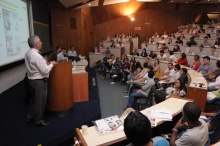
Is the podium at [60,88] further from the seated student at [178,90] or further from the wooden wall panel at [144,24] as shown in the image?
the wooden wall panel at [144,24]

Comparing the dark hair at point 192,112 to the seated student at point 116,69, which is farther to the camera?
the seated student at point 116,69

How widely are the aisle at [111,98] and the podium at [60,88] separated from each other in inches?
46.7

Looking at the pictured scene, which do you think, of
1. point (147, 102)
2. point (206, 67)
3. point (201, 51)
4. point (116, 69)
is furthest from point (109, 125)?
point (201, 51)

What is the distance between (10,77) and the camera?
4410mm

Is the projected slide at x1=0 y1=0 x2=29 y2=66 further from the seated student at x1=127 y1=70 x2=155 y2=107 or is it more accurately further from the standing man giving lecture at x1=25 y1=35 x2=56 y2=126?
the seated student at x1=127 y1=70 x2=155 y2=107

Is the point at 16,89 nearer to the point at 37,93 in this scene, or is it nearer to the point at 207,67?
the point at 37,93

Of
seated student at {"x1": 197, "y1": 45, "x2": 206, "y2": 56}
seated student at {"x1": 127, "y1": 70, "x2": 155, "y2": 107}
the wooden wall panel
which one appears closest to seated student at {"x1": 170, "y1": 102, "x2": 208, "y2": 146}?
seated student at {"x1": 127, "y1": 70, "x2": 155, "y2": 107}

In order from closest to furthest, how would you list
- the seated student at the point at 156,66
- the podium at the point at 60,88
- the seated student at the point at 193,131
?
the seated student at the point at 193,131
the podium at the point at 60,88
the seated student at the point at 156,66

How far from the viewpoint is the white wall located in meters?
3.98

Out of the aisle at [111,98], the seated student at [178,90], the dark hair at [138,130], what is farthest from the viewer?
the aisle at [111,98]

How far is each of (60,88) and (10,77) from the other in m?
2.02

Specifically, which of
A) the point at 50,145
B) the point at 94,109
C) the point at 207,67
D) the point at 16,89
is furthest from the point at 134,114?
the point at 207,67

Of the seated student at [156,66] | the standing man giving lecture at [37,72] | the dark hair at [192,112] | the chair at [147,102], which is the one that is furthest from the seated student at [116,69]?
the dark hair at [192,112]

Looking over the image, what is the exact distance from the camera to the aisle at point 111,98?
443 centimetres
